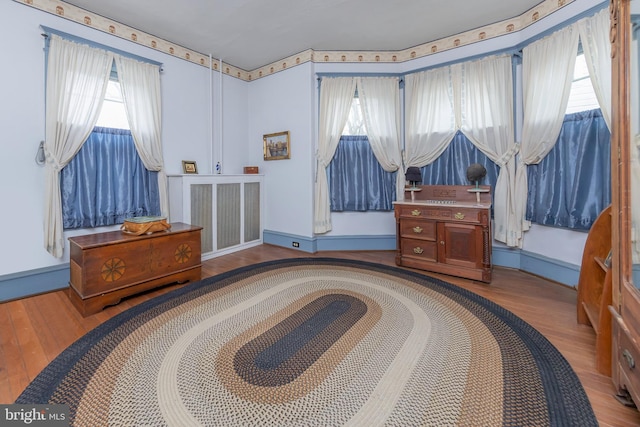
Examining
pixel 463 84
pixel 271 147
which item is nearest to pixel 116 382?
pixel 271 147

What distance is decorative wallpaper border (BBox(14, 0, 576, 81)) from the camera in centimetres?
297

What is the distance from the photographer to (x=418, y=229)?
349 cm

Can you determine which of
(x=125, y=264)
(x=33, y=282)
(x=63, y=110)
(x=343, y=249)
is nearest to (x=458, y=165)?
(x=343, y=249)

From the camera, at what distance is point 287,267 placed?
355 cm

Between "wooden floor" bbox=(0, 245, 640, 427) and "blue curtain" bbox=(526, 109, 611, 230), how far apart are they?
766 mm

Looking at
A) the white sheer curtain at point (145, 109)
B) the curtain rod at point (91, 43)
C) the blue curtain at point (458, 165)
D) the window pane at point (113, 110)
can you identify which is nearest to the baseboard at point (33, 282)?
the white sheer curtain at point (145, 109)

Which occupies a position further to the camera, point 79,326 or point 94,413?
point 79,326

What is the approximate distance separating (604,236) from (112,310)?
13.5 feet

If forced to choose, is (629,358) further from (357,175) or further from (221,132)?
(221,132)

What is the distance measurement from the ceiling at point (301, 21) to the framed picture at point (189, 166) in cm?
168

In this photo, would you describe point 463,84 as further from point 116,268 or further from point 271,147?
point 116,268

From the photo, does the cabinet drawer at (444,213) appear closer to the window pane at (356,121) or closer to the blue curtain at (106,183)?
the window pane at (356,121)

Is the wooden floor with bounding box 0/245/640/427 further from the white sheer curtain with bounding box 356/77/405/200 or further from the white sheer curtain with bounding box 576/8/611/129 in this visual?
the white sheer curtain with bounding box 356/77/405/200

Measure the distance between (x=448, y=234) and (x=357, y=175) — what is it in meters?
1.69
